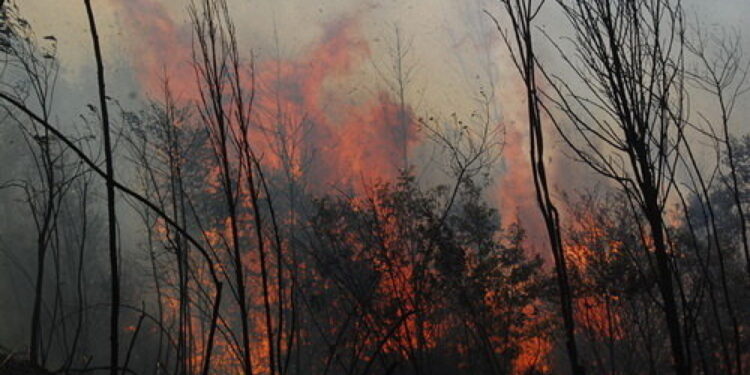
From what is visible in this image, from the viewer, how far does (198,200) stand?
19.8 meters

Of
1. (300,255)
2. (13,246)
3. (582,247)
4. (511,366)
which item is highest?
(13,246)

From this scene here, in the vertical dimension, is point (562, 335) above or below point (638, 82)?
below

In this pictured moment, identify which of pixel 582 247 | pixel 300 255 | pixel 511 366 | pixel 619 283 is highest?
pixel 300 255

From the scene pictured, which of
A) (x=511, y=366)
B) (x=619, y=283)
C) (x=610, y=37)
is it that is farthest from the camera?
(x=511, y=366)

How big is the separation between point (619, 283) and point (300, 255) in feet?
36.9

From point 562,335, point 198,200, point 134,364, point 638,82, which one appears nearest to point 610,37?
point 638,82

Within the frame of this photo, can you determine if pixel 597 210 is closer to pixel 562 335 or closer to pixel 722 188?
pixel 562 335

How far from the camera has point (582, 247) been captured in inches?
406

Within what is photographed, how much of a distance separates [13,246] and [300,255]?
12.8 metres

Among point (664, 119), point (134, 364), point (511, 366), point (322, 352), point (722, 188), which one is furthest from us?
point (722, 188)

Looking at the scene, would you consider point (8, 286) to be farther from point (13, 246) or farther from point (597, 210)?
point (597, 210)

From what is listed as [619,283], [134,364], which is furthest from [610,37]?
[134,364]

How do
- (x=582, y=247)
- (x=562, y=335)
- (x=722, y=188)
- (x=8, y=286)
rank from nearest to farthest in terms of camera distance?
(x=582, y=247), (x=562, y=335), (x=8, y=286), (x=722, y=188)

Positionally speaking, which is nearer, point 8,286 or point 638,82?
point 638,82
